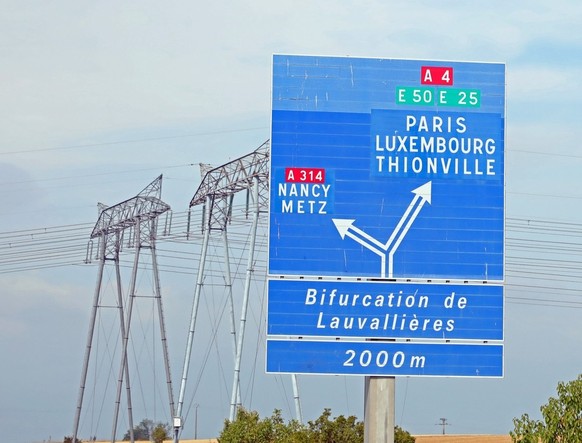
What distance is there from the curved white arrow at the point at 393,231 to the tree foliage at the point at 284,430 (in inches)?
1387

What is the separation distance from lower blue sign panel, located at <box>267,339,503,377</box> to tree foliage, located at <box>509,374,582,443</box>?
10231 mm

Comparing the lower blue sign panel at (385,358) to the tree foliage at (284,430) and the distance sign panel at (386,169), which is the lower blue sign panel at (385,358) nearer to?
the distance sign panel at (386,169)

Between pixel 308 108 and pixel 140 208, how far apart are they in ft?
158

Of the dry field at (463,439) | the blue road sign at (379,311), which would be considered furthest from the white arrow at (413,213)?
the dry field at (463,439)

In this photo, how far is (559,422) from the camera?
38.9 meters

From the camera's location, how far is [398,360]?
2844cm

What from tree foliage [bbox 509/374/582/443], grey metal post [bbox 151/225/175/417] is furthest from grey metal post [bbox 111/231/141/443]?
tree foliage [bbox 509/374/582/443]

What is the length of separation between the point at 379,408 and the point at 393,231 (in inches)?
153

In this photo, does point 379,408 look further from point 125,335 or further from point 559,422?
point 125,335

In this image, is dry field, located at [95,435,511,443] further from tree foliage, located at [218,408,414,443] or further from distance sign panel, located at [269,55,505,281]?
distance sign panel, located at [269,55,505,281]

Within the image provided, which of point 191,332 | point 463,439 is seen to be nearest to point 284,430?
point 191,332

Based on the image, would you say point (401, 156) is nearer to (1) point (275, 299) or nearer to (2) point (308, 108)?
(2) point (308, 108)

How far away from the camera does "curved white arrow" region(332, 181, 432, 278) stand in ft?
92.6

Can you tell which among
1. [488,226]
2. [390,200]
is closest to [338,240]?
[390,200]
